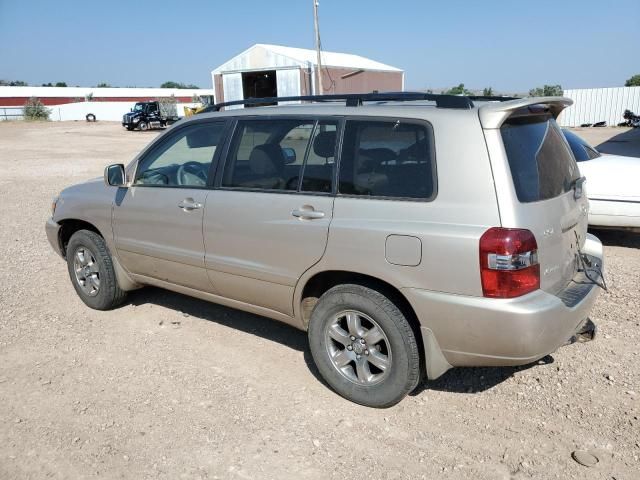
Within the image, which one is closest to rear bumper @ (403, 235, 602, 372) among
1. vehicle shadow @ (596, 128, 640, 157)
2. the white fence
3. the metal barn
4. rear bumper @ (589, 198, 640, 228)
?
rear bumper @ (589, 198, 640, 228)

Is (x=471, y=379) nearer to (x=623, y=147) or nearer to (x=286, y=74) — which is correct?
(x=623, y=147)

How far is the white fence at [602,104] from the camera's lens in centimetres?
3105

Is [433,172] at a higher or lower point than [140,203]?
higher

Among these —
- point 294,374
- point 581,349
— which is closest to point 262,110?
point 294,374

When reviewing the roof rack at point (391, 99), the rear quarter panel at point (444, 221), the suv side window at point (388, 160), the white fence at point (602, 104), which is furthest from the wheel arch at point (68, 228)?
the white fence at point (602, 104)

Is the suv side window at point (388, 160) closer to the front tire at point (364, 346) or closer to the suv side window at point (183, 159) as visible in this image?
the front tire at point (364, 346)

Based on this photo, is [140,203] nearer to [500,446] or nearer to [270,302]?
[270,302]

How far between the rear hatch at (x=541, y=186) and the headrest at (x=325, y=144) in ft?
3.16

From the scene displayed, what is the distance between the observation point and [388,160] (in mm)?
3279

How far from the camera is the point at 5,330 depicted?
481cm

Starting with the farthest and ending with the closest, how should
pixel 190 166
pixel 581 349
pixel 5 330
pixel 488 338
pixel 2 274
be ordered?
pixel 2 274 → pixel 5 330 → pixel 190 166 → pixel 581 349 → pixel 488 338

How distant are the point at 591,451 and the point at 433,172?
1.73 m

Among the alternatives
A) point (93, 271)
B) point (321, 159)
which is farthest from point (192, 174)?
point (93, 271)

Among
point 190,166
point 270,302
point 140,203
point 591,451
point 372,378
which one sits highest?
point 190,166
